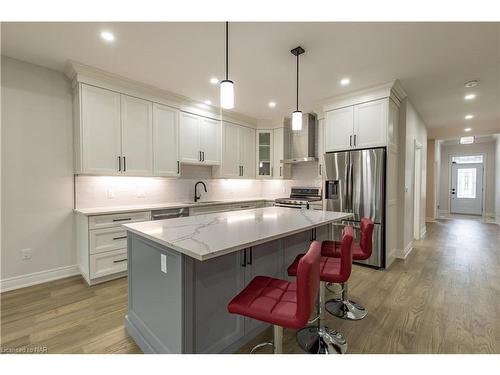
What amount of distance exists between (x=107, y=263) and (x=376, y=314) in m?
3.07

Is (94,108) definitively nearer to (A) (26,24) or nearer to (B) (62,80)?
(B) (62,80)

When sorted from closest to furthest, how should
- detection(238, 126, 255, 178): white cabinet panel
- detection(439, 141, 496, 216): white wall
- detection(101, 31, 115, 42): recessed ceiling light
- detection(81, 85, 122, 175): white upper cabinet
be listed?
1. detection(101, 31, 115, 42): recessed ceiling light
2. detection(81, 85, 122, 175): white upper cabinet
3. detection(238, 126, 255, 178): white cabinet panel
4. detection(439, 141, 496, 216): white wall

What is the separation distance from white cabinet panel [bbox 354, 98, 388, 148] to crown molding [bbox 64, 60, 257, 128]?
7.80 ft

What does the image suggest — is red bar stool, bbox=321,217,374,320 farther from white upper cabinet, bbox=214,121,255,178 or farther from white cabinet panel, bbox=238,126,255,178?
white cabinet panel, bbox=238,126,255,178

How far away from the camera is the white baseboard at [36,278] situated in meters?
2.70

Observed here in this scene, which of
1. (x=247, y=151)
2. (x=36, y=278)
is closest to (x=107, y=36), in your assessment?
(x=36, y=278)

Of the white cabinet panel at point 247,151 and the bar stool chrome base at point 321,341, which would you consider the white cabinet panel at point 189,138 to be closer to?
the white cabinet panel at point 247,151

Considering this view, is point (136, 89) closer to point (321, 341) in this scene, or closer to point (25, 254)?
point (25, 254)

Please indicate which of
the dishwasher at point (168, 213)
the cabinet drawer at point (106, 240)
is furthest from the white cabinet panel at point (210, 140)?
the cabinet drawer at point (106, 240)

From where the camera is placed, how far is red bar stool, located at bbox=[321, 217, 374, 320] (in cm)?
213

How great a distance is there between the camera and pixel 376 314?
2244 millimetres

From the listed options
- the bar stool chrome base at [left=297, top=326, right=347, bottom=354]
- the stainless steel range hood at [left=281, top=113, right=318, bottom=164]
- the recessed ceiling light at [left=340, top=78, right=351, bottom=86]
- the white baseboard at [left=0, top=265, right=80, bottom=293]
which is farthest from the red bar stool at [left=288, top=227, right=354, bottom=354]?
the stainless steel range hood at [left=281, top=113, right=318, bottom=164]
